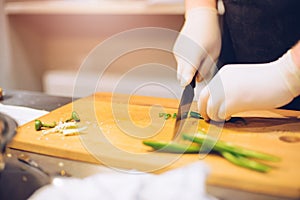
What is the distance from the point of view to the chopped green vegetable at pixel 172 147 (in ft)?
1.97

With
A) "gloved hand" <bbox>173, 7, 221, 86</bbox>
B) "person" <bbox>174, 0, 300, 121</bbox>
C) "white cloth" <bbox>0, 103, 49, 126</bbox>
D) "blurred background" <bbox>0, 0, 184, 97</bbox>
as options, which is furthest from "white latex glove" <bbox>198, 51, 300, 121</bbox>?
"blurred background" <bbox>0, 0, 184, 97</bbox>

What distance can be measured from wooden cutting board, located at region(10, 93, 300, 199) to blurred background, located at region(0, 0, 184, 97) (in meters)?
0.58

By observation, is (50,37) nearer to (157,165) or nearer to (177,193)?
(157,165)

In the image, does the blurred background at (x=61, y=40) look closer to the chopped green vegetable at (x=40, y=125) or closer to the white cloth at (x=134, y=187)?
the chopped green vegetable at (x=40, y=125)

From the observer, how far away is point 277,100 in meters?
0.68

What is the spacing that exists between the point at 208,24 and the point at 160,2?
Answer: 0.43 metres

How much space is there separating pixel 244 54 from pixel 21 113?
53cm

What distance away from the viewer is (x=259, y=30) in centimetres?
82

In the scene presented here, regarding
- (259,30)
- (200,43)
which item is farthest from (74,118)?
(259,30)

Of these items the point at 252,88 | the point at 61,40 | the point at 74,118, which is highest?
the point at 252,88

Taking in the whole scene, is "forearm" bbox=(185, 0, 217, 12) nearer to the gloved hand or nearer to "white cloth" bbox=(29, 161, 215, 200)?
the gloved hand

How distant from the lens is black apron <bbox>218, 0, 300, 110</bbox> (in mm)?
763

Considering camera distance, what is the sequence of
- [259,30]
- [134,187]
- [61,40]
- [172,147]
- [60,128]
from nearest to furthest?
[134,187], [172,147], [60,128], [259,30], [61,40]

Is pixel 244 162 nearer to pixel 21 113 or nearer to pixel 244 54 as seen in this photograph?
pixel 244 54
